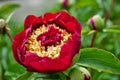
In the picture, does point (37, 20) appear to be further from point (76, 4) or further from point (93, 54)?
point (76, 4)

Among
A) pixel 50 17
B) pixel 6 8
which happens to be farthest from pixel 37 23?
pixel 6 8

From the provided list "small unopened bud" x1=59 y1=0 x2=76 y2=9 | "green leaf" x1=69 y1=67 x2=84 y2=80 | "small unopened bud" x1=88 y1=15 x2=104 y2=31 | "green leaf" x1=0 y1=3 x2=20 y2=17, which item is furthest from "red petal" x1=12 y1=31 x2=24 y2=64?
"small unopened bud" x1=59 y1=0 x2=76 y2=9

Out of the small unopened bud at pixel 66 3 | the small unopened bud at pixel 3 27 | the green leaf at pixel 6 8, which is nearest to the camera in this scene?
the small unopened bud at pixel 3 27

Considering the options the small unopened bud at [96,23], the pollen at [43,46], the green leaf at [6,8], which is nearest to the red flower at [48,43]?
the pollen at [43,46]

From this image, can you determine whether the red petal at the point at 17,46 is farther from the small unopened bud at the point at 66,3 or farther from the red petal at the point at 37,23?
the small unopened bud at the point at 66,3

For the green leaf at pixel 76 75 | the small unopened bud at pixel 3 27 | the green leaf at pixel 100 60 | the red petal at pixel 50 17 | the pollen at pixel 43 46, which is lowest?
the green leaf at pixel 76 75

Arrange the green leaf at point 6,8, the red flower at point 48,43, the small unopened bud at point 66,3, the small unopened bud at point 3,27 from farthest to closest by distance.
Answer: the small unopened bud at point 66,3, the green leaf at point 6,8, the small unopened bud at point 3,27, the red flower at point 48,43

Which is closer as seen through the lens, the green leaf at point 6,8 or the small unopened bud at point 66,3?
the green leaf at point 6,8
